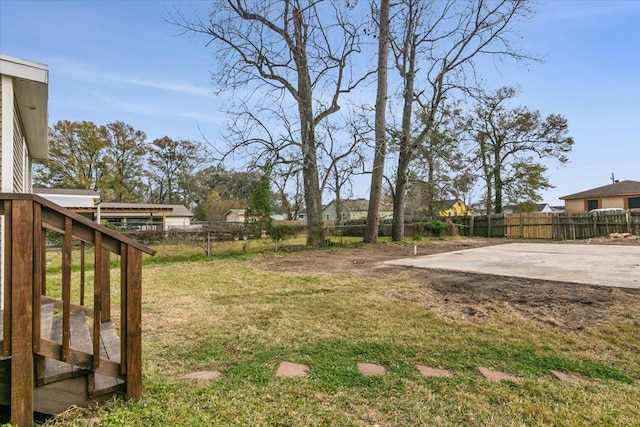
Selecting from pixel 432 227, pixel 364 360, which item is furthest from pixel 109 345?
pixel 432 227

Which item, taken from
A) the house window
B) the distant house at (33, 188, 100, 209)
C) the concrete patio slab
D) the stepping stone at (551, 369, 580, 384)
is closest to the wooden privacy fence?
the concrete patio slab

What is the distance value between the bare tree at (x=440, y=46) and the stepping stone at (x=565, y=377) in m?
10.9

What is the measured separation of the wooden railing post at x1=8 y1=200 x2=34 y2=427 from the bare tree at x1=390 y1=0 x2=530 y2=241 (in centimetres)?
1212

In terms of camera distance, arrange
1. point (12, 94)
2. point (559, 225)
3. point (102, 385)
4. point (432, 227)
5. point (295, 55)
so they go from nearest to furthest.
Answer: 1. point (102, 385)
2. point (12, 94)
3. point (295, 55)
4. point (559, 225)
5. point (432, 227)

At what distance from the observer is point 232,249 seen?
11.1 m

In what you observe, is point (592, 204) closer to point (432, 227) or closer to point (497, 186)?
point (497, 186)

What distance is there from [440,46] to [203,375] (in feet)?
49.5

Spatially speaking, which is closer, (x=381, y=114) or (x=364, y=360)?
(x=364, y=360)

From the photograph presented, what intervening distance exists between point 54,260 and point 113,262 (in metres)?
2.25

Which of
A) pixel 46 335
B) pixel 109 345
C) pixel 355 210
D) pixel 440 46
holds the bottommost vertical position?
pixel 109 345

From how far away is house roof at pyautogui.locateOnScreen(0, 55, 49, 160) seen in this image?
11.5 feet

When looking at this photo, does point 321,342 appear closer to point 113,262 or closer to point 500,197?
point 113,262

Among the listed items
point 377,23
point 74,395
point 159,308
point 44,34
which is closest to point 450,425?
point 74,395

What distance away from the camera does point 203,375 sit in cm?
247
